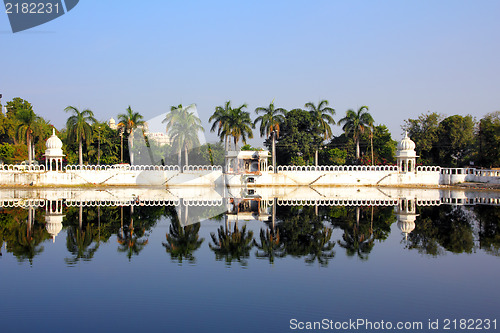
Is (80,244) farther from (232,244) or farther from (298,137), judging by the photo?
(298,137)

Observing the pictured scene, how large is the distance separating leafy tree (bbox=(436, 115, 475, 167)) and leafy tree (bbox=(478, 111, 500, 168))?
198cm

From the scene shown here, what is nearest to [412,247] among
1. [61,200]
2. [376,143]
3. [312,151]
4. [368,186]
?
[61,200]

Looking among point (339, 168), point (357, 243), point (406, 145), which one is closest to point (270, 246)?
point (357, 243)

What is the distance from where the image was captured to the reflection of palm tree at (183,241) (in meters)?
21.7

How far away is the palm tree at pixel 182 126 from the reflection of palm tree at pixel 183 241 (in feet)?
107

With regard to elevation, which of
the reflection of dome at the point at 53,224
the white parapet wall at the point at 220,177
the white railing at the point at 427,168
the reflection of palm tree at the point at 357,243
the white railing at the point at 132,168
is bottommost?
the reflection of palm tree at the point at 357,243

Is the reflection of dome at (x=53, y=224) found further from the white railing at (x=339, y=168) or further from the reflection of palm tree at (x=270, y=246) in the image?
the white railing at (x=339, y=168)

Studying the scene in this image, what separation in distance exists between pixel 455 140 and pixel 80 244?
5559cm

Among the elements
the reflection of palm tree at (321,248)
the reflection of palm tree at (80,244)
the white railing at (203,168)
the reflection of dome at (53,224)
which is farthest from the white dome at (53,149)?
the reflection of palm tree at (321,248)

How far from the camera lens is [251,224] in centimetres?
2983

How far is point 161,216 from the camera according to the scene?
108 ft

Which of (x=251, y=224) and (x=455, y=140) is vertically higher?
(x=455, y=140)

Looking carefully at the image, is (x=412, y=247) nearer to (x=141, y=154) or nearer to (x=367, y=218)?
(x=367, y=218)

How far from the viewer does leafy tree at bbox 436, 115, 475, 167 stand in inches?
2576
